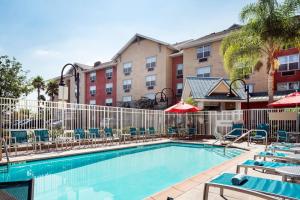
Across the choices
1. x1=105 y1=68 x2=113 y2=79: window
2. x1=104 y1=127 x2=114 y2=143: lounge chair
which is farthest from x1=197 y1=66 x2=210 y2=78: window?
x1=104 y1=127 x2=114 y2=143: lounge chair

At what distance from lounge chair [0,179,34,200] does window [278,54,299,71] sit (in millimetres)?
26003

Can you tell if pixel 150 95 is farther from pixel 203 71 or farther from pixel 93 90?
pixel 93 90

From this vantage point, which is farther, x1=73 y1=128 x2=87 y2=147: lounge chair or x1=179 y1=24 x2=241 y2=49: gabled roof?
x1=179 y1=24 x2=241 y2=49: gabled roof

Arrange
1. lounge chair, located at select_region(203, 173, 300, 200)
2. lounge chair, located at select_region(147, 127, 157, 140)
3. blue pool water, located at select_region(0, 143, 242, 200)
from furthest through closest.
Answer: lounge chair, located at select_region(147, 127, 157, 140), blue pool water, located at select_region(0, 143, 242, 200), lounge chair, located at select_region(203, 173, 300, 200)

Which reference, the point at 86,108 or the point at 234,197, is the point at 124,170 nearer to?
the point at 234,197

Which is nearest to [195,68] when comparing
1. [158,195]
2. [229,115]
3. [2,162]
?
[229,115]

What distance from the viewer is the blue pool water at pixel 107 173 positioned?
22.0 feet

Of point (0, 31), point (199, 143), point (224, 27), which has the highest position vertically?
point (224, 27)

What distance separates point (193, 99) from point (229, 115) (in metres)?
3.63

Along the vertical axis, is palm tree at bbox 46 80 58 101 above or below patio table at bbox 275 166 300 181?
above

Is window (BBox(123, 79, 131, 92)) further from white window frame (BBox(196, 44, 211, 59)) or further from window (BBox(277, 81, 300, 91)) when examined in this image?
window (BBox(277, 81, 300, 91))

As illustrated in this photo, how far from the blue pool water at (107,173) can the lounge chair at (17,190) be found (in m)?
4.42

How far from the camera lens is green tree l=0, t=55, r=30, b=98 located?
2095 cm

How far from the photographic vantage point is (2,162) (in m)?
9.01
